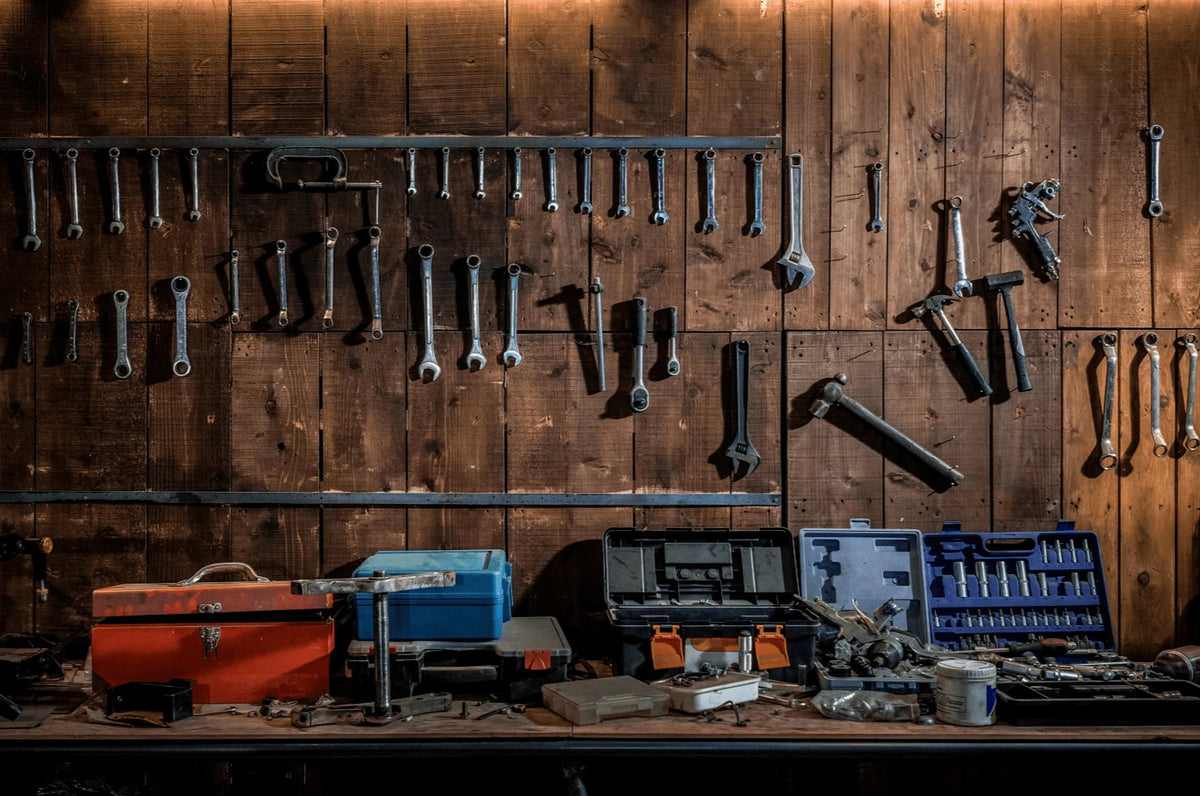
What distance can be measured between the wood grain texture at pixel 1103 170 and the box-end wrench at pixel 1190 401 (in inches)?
5.6

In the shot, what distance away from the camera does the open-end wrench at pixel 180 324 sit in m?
2.42

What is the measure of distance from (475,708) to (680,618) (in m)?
0.55

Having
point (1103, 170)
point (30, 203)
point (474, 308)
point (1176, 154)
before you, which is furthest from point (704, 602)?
point (30, 203)

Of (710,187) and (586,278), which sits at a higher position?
(710,187)

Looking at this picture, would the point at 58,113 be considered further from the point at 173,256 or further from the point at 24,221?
the point at 173,256

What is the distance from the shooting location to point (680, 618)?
83.8 inches

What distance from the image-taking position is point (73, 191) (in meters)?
2.42

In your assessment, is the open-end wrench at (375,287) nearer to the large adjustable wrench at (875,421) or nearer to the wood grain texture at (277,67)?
the wood grain texture at (277,67)

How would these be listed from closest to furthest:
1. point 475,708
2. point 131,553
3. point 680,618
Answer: point 475,708 < point 680,618 < point 131,553

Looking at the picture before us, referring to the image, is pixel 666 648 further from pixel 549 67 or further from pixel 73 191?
pixel 73 191

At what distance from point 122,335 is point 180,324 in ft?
0.54

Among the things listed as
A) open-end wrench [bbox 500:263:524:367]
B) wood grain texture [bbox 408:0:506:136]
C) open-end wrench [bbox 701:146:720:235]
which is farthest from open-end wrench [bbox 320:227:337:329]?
open-end wrench [bbox 701:146:720:235]

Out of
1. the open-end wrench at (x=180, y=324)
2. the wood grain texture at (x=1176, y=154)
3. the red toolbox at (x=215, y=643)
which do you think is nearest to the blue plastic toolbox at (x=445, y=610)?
the red toolbox at (x=215, y=643)

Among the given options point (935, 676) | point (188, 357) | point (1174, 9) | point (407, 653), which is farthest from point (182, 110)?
point (1174, 9)
